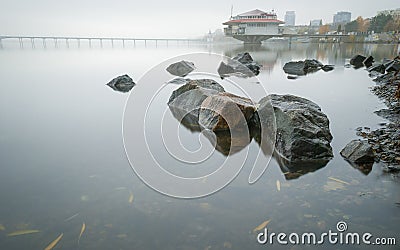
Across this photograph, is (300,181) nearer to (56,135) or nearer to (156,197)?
(156,197)

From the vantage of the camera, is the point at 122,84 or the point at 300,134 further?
the point at 122,84

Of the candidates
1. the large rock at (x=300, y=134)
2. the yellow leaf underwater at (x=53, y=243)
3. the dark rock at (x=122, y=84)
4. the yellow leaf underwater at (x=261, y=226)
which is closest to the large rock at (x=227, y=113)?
the large rock at (x=300, y=134)

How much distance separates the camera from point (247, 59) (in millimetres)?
15039

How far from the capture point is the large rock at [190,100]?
16.5ft

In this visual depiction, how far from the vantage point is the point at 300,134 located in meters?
3.38

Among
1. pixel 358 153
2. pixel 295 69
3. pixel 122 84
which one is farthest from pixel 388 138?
pixel 295 69

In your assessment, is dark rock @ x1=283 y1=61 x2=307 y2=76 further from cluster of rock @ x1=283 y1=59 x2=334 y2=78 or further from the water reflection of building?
the water reflection of building

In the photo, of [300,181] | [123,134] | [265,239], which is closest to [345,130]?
[300,181]

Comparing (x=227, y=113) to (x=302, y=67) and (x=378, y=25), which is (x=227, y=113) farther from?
(x=378, y=25)

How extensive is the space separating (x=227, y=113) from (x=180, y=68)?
6.13 metres

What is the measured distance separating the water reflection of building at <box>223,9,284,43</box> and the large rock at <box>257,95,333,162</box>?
129ft

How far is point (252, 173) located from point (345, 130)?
2146 millimetres

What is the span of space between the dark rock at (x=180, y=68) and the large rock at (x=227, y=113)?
5.48m

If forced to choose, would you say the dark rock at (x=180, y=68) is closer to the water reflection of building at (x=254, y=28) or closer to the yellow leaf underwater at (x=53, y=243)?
the yellow leaf underwater at (x=53, y=243)
